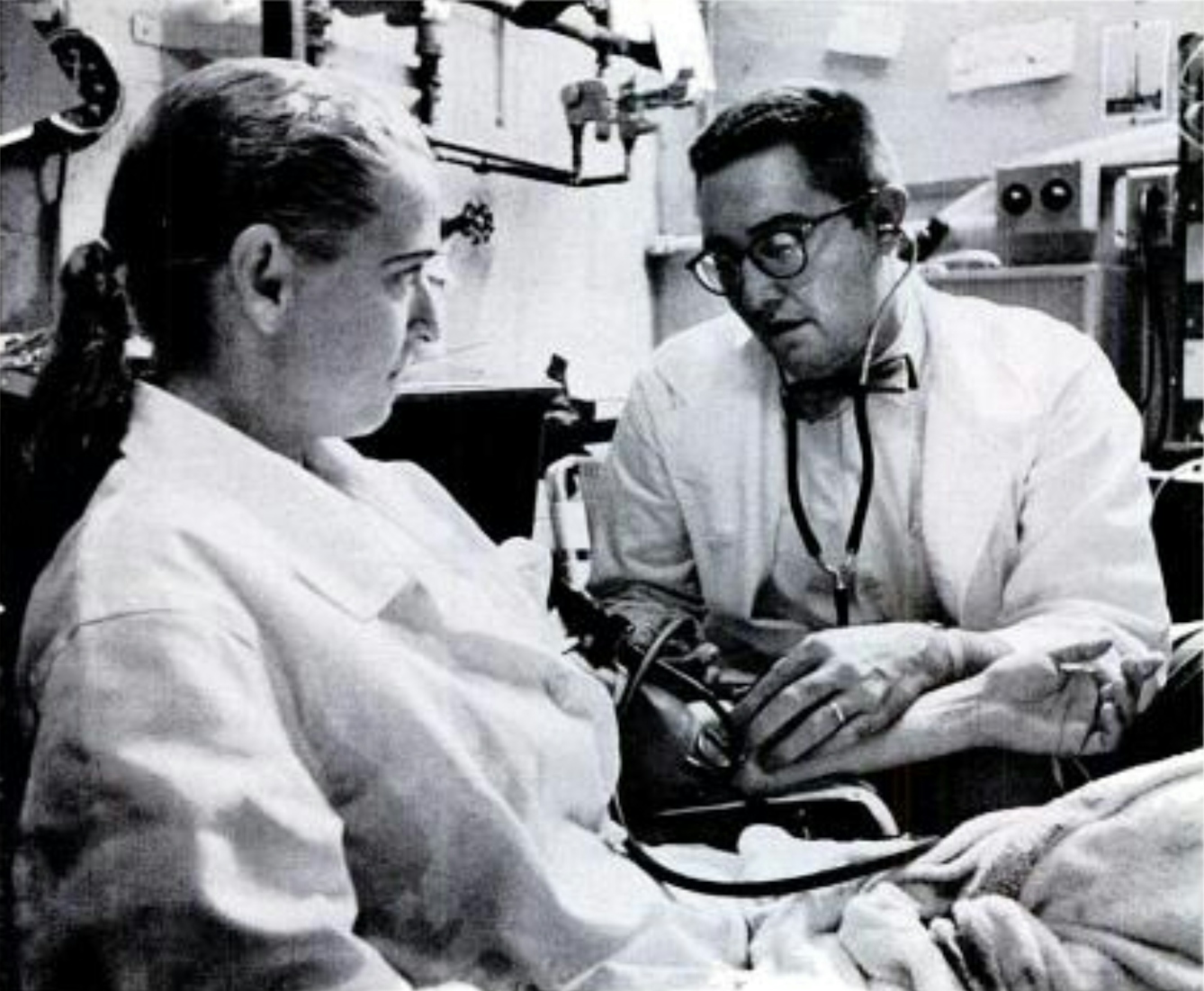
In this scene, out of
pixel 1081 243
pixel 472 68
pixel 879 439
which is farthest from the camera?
pixel 1081 243

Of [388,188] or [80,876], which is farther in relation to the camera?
[388,188]

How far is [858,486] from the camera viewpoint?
1209mm

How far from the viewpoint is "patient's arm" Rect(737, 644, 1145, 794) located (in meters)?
0.94

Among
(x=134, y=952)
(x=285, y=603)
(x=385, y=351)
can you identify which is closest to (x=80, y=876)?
(x=134, y=952)

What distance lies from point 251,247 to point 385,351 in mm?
81

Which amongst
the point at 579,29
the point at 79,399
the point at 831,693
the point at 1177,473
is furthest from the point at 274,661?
the point at 1177,473

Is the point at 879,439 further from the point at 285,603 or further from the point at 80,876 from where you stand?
the point at 80,876

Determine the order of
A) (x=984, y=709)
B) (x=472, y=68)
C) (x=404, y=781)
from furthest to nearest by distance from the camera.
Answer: (x=472, y=68) < (x=984, y=709) < (x=404, y=781)

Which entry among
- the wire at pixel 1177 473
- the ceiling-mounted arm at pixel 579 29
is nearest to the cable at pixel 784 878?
the ceiling-mounted arm at pixel 579 29

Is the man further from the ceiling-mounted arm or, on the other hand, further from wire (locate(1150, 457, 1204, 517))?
wire (locate(1150, 457, 1204, 517))

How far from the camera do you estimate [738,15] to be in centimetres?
207

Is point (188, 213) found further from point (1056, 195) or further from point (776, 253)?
point (1056, 195)

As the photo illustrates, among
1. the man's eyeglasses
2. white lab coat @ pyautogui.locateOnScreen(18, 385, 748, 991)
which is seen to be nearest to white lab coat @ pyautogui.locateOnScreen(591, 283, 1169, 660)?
the man's eyeglasses

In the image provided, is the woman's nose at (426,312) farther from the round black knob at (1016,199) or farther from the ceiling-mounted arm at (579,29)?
the round black knob at (1016,199)
